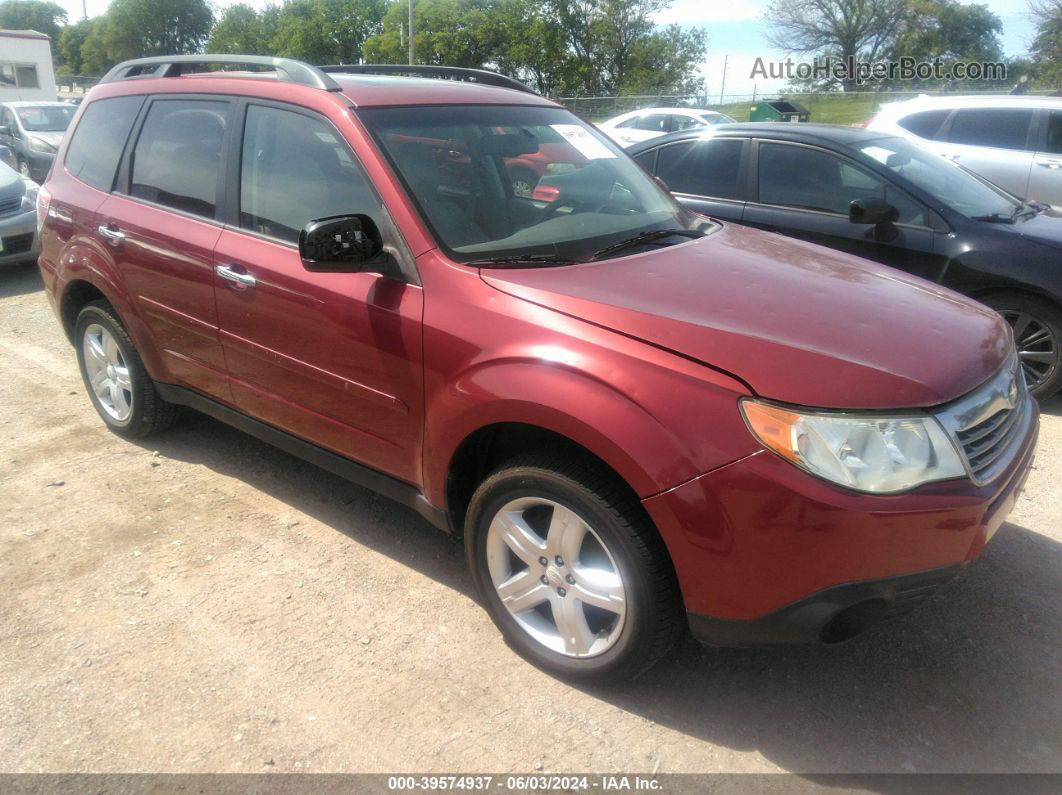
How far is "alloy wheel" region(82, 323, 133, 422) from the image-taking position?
4.38 metres

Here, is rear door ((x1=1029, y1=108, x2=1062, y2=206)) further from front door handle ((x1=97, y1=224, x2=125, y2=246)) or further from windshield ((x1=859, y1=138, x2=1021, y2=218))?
front door handle ((x1=97, y1=224, x2=125, y2=246))

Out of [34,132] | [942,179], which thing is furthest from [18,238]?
[34,132]

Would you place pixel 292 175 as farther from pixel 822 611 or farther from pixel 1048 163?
pixel 1048 163

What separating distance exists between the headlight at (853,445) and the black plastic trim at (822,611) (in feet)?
0.84

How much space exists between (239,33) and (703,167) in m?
76.6

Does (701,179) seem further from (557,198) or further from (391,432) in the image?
(391,432)

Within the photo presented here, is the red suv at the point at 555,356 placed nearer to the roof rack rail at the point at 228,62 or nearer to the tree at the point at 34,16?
the roof rack rail at the point at 228,62

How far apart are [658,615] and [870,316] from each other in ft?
3.64

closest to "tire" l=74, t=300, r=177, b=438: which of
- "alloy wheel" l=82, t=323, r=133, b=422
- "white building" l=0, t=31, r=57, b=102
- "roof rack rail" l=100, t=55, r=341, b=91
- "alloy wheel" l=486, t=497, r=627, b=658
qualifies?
"alloy wheel" l=82, t=323, r=133, b=422

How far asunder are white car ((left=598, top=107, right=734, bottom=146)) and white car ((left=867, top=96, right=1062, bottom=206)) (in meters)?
10.3

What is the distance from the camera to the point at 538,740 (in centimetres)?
252

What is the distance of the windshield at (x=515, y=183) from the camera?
2988mm

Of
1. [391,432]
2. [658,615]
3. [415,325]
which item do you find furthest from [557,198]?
[658,615]

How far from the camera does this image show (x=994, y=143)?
8391 mm
